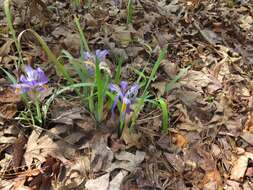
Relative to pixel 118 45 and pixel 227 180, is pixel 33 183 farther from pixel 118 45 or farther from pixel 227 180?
pixel 118 45

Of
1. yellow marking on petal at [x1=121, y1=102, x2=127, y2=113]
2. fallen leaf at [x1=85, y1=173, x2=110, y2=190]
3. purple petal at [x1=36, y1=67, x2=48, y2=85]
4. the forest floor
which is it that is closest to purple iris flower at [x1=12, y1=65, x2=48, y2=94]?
purple petal at [x1=36, y1=67, x2=48, y2=85]

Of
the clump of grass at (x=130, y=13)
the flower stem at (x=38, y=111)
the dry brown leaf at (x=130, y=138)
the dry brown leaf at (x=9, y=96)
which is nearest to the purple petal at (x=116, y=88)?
the dry brown leaf at (x=130, y=138)

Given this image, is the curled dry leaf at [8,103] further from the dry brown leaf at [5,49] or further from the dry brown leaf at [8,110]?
the dry brown leaf at [5,49]

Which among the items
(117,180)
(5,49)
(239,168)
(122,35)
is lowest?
(239,168)

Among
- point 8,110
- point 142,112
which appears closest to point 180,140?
point 142,112

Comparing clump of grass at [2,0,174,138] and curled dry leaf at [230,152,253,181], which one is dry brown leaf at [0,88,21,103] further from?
curled dry leaf at [230,152,253,181]

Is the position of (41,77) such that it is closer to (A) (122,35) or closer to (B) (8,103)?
(B) (8,103)

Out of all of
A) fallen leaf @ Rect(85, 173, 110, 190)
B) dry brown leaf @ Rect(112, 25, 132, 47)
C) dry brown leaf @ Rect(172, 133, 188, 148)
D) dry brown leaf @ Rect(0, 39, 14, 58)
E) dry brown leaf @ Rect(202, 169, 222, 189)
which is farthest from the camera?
dry brown leaf @ Rect(112, 25, 132, 47)

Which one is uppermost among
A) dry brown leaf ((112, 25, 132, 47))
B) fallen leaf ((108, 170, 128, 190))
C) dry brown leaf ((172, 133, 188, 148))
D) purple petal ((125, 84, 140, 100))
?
purple petal ((125, 84, 140, 100))
